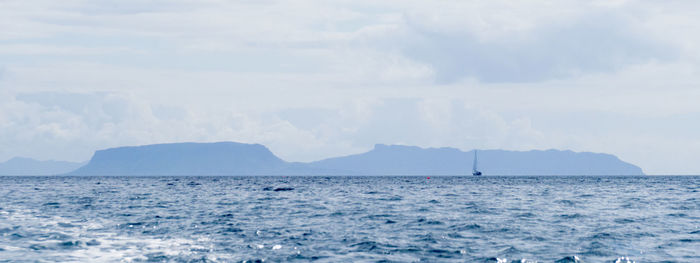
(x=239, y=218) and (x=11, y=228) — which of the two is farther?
(x=239, y=218)

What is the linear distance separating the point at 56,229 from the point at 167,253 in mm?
15916

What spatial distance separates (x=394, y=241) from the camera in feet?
123

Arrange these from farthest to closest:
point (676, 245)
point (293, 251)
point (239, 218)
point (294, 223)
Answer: point (239, 218) < point (294, 223) < point (676, 245) < point (293, 251)

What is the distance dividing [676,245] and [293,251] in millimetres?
20688

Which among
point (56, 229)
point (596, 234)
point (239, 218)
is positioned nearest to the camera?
point (596, 234)

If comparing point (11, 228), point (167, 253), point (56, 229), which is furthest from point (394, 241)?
point (11, 228)

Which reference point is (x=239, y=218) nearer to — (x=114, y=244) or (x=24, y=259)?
(x=114, y=244)

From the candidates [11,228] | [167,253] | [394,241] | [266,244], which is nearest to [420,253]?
[394,241]

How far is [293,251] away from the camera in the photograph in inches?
1332

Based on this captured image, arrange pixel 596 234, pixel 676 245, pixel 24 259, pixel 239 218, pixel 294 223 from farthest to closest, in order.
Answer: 1. pixel 239 218
2. pixel 294 223
3. pixel 596 234
4. pixel 676 245
5. pixel 24 259

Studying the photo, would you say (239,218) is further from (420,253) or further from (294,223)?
(420,253)

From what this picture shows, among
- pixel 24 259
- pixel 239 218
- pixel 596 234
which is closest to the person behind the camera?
pixel 24 259

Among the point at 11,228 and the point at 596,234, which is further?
the point at 11,228

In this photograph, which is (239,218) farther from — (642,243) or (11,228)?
(642,243)
